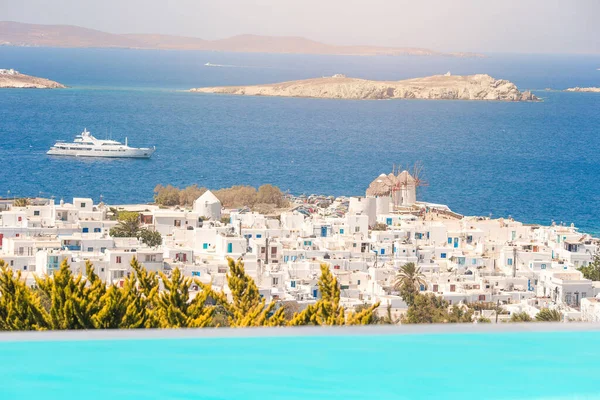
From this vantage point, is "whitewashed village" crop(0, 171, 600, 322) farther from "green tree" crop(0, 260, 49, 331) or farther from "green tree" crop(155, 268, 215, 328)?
"green tree" crop(0, 260, 49, 331)

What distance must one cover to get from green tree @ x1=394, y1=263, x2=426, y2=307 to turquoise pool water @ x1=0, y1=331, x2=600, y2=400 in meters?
2.02

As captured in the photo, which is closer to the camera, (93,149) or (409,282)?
(93,149)

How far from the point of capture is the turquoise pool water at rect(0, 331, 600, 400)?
3.15m

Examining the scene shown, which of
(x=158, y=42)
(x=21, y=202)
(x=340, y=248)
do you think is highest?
(x=158, y=42)

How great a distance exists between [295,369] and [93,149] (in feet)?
7.88

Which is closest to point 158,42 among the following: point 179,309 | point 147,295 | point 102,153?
point 102,153

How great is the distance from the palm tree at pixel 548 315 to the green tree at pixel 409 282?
74 cm

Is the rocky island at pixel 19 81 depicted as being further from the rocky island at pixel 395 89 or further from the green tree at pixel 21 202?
the rocky island at pixel 395 89

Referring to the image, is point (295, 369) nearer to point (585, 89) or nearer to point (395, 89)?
point (395, 89)

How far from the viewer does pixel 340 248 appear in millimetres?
5867

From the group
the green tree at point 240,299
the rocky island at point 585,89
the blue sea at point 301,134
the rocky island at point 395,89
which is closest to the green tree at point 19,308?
the green tree at point 240,299

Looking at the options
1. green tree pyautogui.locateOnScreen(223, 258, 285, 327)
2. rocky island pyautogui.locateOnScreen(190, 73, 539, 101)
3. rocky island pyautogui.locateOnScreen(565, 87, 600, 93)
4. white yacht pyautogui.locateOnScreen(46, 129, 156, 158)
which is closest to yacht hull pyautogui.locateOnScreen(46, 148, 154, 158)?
white yacht pyautogui.locateOnScreen(46, 129, 156, 158)

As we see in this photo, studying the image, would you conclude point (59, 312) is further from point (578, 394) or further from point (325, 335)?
point (578, 394)

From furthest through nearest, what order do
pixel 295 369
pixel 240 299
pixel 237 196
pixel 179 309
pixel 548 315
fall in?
pixel 237 196, pixel 548 315, pixel 240 299, pixel 179 309, pixel 295 369
